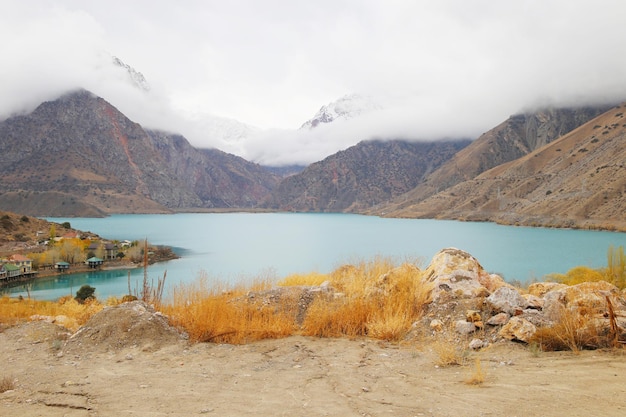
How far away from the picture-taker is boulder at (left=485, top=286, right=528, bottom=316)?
673 centimetres

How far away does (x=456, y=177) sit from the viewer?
187m

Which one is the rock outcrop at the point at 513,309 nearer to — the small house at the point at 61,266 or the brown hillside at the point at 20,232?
the small house at the point at 61,266

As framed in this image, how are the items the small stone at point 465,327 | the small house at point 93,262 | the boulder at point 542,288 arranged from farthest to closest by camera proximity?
1. the small house at point 93,262
2. the boulder at point 542,288
3. the small stone at point 465,327

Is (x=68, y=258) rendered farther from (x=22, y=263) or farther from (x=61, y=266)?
(x=22, y=263)

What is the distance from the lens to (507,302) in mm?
6840

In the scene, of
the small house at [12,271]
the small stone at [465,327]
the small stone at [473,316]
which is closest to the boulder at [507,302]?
the small stone at [473,316]

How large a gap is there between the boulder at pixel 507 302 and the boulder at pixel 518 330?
0.39m

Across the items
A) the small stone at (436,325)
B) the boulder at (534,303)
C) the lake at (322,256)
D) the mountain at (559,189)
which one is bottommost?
the lake at (322,256)

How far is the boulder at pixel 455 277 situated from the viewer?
7773mm

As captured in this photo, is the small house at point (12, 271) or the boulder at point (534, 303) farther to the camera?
the small house at point (12, 271)

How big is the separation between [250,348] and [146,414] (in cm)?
263

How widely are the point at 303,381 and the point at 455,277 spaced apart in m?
4.49

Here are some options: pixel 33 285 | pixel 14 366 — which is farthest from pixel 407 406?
pixel 33 285

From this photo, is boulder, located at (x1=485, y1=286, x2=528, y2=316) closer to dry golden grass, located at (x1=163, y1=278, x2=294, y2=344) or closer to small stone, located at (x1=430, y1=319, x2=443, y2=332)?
small stone, located at (x1=430, y1=319, x2=443, y2=332)
